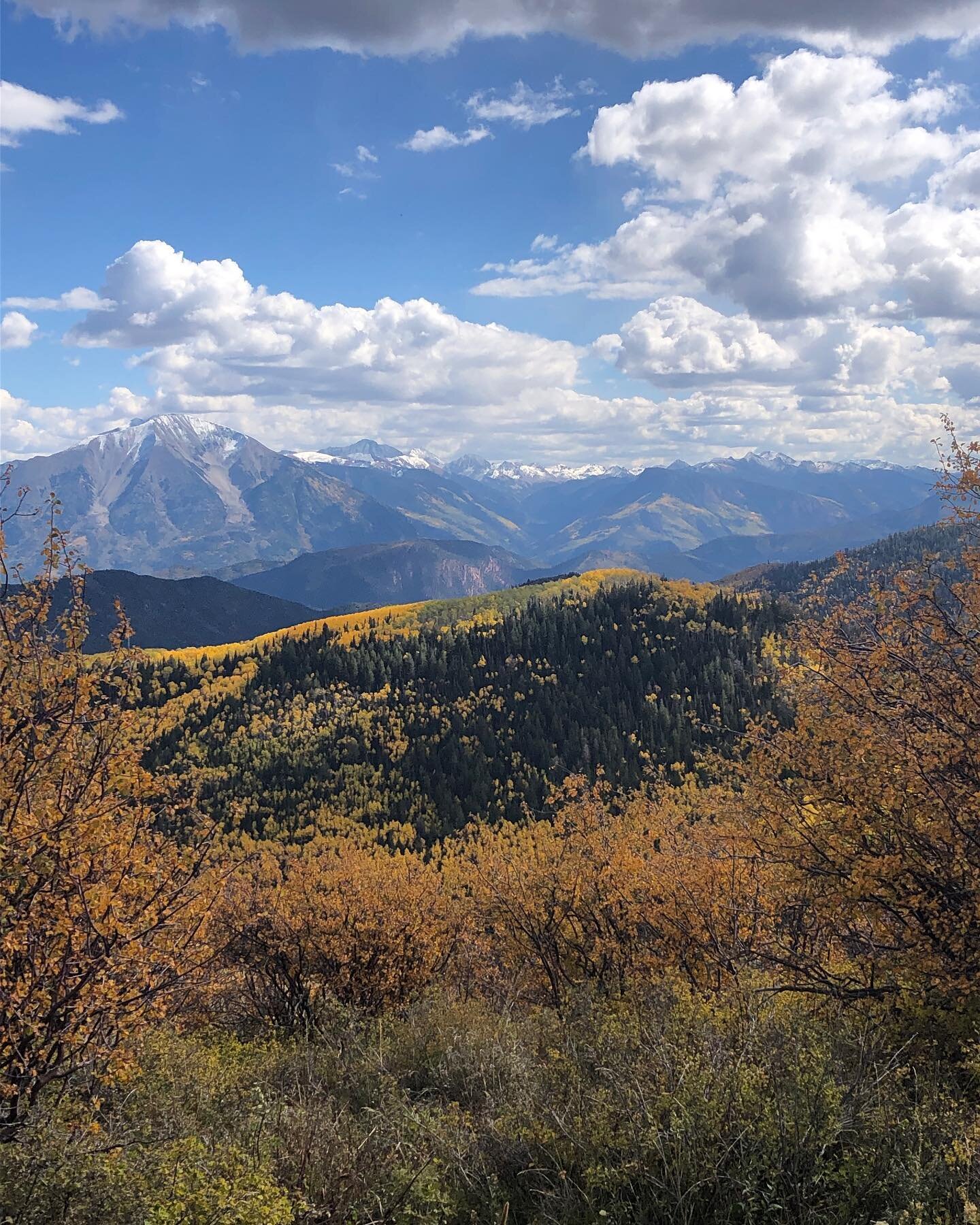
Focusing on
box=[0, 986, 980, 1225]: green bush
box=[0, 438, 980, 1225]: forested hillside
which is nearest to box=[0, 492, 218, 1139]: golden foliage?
box=[0, 438, 980, 1225]: forested hillside

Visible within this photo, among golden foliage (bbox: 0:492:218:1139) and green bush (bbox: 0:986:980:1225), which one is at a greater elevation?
golden foliage (bbox: 0:492:218:1139)

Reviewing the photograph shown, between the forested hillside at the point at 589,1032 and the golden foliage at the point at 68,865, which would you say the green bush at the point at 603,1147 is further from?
the golden foliage at the point at 68,865

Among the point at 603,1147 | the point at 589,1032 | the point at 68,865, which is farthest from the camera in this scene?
the point at 589,1032

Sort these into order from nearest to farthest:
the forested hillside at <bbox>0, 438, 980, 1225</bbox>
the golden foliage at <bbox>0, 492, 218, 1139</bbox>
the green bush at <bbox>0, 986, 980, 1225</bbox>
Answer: the green bush at <bbox>0, 986, 980, 1225</bbox> → the forested hillside at <bbox>0, 438, 980, 1225</bbox> → the golden foliage at <bbox>0, 492, 218, 1139</bbox>

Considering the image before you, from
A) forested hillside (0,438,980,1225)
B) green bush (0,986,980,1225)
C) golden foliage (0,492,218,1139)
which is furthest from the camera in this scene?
golden foliage (0,492,218,1139)

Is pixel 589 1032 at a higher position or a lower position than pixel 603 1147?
lower

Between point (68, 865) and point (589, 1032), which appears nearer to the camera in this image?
point (68, 865)

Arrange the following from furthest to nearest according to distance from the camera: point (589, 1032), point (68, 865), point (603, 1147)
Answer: point (589, 1032) < point (68, 865) < point (603, 1147)

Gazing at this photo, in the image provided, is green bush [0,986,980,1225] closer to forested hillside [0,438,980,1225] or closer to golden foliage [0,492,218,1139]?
forested hillside [0,438,980,1225]

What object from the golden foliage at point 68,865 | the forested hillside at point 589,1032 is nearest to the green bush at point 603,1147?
the forested hillside at point 589,1032

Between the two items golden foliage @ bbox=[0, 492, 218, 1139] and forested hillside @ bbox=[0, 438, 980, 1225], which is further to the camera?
golden foliage @ bbox=[0, 492, 218, 1139]

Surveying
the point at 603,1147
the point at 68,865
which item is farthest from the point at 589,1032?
the point at 68,865

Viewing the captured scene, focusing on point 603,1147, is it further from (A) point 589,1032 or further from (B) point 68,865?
(B) point 68,865

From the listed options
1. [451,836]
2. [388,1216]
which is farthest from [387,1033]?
[451,836]
